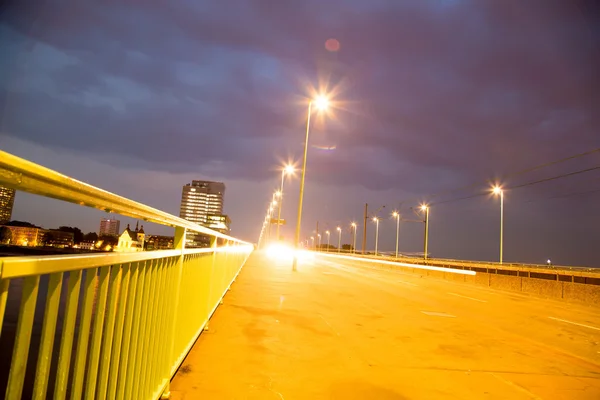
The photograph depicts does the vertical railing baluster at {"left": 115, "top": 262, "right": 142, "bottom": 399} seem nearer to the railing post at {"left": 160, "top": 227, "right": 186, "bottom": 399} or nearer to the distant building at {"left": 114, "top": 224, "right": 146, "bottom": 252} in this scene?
the distant building at {"left": 114, "top": 224, "right": 146, "bottom": 252}

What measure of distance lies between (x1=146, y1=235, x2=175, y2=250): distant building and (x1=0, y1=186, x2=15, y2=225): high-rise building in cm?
135

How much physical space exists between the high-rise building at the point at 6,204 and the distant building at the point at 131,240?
1.06 m

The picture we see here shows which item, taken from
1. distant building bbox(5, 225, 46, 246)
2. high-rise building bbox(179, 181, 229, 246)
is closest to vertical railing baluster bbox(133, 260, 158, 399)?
distant building bbox(5, 225, 46, 246)

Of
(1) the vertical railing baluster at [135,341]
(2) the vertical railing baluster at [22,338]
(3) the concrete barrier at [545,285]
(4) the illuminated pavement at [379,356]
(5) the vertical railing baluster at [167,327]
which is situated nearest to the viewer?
(2) the vertical railing baluster at [22,338]

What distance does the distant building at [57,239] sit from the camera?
2.60 meters

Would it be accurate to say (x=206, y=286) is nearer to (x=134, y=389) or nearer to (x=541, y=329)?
(x=134, y=389)

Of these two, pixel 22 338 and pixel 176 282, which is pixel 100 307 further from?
pixel 176 282

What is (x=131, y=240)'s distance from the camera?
2982 mm

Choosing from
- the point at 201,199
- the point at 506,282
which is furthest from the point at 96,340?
the point at 201,199

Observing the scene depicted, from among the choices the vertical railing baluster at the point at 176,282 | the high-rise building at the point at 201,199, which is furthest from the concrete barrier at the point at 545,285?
the high-rise building at the point at 201,199

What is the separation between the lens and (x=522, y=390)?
4449 mm

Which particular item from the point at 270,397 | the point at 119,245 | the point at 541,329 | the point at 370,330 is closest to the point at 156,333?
the point at 119,245

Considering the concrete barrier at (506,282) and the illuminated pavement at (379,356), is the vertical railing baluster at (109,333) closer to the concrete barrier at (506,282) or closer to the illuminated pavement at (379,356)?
the illuminated pavement at (379,356)

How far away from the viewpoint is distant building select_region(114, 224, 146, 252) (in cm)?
288
